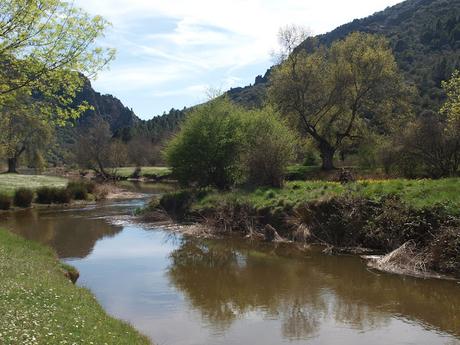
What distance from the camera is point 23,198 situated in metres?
39.6

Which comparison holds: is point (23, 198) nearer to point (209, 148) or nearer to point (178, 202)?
point (178, 202)

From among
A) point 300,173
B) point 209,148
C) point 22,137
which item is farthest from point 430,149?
point 22,137

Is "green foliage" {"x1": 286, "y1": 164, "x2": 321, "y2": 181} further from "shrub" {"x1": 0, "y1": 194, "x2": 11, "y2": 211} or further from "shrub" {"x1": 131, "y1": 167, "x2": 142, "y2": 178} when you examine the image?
"shrub" {"x1": 131, "y1": 167, "x2": 142, "y2": 178}

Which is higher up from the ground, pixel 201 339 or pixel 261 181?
pixel 261 181

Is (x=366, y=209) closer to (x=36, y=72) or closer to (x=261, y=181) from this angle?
(x=261, y=181)

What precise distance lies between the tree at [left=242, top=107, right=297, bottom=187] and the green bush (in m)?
18.8

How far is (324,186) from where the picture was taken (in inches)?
1016

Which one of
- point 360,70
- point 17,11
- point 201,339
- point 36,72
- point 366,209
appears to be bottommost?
point 201,339

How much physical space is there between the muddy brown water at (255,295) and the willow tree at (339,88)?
24693 mm

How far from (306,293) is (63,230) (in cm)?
1802

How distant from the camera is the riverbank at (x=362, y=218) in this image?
17109 mm

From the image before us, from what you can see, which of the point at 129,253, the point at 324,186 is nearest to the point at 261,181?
the point at 324,186

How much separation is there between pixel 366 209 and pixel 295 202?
4557 mm

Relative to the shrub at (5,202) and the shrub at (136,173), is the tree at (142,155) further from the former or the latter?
the shrub at (5,202)
